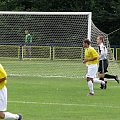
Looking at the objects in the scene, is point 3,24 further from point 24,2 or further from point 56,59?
point 24,2

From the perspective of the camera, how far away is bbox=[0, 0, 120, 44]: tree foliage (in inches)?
1864

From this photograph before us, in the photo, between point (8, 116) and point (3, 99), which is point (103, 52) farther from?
point (3, 99)

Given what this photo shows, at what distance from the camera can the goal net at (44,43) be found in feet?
94.2

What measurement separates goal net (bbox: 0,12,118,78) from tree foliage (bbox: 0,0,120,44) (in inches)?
657

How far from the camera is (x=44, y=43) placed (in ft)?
101

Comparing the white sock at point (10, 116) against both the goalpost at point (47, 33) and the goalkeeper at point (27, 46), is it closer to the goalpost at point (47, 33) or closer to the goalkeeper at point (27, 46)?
the goalpost at point (47, 33)

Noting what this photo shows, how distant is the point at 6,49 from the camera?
29266 mm

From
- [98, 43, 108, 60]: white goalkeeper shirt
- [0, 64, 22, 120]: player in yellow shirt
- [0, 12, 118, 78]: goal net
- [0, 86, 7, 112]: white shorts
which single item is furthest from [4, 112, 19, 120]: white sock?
[0, 12, 118, 78]: goal net

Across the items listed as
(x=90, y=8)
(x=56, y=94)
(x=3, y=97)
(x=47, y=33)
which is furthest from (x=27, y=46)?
(x=90, y=8)

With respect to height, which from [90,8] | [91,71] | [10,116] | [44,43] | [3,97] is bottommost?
[10,116]

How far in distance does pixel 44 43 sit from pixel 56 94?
476 inches

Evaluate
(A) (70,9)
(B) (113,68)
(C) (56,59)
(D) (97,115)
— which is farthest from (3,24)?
(A) (70,9)

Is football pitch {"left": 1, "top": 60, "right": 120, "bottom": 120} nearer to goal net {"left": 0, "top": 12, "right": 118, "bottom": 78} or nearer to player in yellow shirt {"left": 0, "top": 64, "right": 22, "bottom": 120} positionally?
goal net {"left": 0, "top": 12, "right": 118, "bottom": 78}

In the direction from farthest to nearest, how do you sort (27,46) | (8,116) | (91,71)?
(27,46) < (91,71) < (8,116)
